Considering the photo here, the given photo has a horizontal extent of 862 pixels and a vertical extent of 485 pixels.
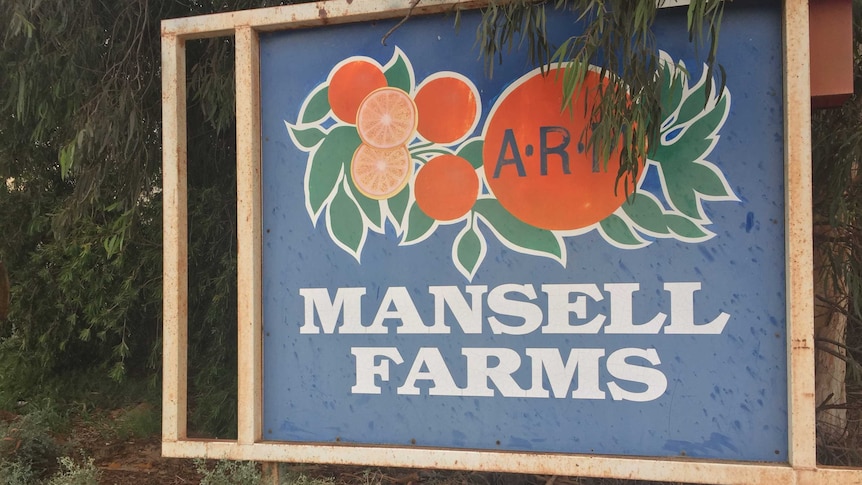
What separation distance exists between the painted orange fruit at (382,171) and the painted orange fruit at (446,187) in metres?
0.07

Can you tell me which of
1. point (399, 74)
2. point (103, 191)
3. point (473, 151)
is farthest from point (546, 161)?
point (103, 191)

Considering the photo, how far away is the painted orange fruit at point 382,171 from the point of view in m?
2.66

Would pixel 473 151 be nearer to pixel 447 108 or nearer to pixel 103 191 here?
pixel 447 108

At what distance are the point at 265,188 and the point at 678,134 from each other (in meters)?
1.75

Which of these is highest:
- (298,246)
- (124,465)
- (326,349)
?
(298,246)

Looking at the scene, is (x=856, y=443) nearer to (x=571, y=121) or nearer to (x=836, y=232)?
(x=836, y=232)

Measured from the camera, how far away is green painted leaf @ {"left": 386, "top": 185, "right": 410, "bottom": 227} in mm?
2648

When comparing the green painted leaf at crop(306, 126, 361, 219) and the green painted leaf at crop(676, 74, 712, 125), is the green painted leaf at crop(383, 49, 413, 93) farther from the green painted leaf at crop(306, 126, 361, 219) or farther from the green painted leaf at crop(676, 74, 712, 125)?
the green painted leaf at crop(676, 74, 712, 125)

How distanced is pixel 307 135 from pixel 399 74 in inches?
19.2

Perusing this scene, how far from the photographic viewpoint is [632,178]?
2428 millimetres

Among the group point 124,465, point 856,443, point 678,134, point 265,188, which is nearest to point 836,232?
point 856,443

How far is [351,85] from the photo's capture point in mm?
2723

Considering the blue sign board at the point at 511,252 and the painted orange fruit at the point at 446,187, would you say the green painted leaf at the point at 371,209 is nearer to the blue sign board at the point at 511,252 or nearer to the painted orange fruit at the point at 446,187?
the blue sign board at the point at 511,252

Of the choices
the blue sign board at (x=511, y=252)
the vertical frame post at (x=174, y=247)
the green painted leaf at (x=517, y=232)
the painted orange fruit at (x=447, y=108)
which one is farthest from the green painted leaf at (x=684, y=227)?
the vertical frame post at (x=174, y=247)
